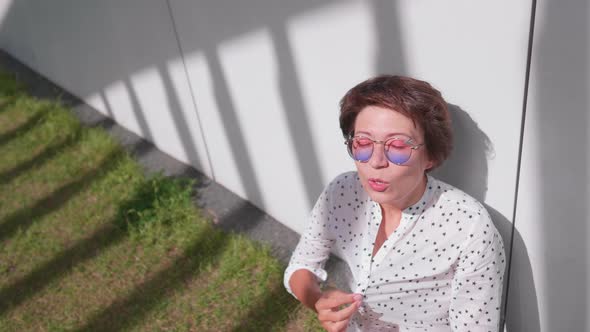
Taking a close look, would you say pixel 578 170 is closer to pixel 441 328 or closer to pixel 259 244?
pixel 441 328

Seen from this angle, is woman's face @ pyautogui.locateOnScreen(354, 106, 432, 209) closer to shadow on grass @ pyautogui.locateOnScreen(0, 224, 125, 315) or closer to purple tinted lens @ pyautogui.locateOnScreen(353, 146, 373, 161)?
purple tinted lens @ pyautogui.locateOnScreen(353, 146, 373, 161)

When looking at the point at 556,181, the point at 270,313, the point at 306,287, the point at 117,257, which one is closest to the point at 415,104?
the point at 556,181

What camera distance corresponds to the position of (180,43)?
346 cm

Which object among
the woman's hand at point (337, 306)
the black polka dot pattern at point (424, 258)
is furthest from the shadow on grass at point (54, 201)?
the woman's hand at point (337, 306)

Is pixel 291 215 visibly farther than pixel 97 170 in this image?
No

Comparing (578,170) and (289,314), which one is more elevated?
(578,170)

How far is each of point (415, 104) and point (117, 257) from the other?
8.08 ft

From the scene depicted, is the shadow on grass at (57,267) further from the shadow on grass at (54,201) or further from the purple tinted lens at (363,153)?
the purple tinted lens at (363,153)

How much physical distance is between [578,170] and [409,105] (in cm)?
53

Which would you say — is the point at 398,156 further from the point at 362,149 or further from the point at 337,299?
the point at 337,299

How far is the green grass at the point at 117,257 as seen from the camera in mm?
3240

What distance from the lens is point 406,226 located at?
80.4 inches

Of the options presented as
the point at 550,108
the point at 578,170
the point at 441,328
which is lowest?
the point at 441,328

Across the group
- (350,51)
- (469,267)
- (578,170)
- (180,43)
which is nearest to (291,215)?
(180,43)
